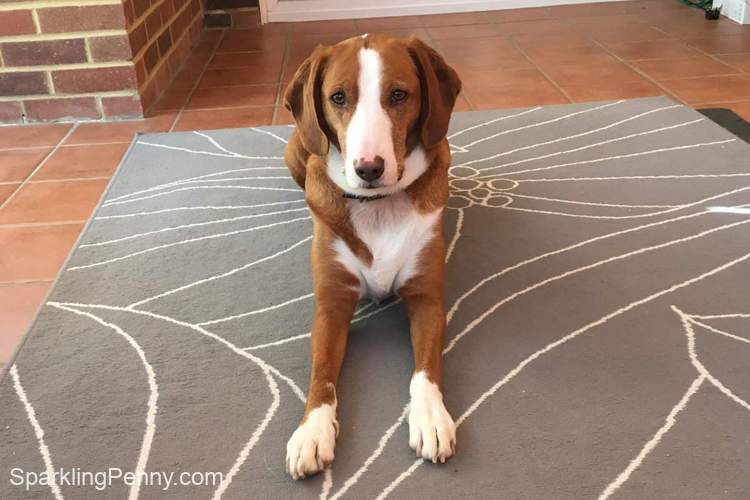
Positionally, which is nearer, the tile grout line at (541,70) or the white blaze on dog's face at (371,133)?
the white blaze on dog's face at (371,133)

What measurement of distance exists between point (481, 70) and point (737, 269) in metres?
1.98

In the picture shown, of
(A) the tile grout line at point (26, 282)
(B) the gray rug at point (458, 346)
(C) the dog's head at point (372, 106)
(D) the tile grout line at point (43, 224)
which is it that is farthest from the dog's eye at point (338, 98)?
(D) the tile grout line at point (43, 224)

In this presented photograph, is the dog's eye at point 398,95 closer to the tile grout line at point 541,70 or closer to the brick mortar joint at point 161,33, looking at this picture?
the tile grout line at point 541,70

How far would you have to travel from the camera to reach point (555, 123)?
8.99 ft

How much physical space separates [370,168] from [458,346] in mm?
448

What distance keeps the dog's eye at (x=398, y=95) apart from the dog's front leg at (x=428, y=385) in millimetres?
416

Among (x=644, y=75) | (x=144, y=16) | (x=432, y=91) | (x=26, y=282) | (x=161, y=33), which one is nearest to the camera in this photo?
(x=432, y=91)

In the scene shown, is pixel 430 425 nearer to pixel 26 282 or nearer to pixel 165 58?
pixel 26 282

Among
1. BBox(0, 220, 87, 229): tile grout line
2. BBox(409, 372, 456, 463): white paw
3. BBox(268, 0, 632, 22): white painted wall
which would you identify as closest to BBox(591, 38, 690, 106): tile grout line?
BBox(268, 0, 632, 22): white painted wall

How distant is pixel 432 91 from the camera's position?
146 cm

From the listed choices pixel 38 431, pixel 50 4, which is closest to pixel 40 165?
pixel 50 4

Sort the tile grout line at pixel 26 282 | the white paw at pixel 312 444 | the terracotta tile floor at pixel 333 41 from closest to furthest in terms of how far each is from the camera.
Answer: the white paw at pixel 312 444 < the tile grout line at pixel 26 282 < the terracotta tile floor at pixel 333 41

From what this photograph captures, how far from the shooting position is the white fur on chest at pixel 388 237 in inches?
60.4

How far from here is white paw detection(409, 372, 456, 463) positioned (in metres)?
1.23
